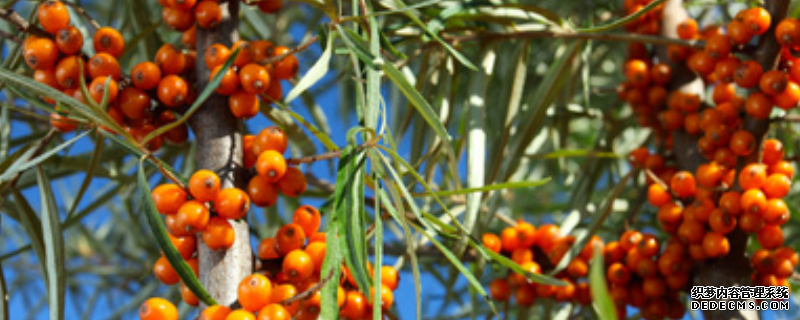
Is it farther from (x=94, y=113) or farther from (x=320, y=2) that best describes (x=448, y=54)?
(x=94, y=113)

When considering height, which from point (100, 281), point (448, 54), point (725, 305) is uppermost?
point (448, 54)

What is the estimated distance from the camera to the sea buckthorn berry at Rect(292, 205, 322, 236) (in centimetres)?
69

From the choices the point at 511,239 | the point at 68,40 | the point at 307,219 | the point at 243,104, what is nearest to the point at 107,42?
the point at 68,40

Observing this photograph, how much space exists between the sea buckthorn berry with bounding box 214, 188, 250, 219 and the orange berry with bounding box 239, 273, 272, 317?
0.06 meters

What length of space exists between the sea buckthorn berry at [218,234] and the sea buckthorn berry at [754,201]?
64cm

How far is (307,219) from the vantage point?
0.69 m

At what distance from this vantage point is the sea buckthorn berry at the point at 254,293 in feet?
2.01

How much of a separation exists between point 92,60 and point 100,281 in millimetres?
1077

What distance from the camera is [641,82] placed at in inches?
49.2

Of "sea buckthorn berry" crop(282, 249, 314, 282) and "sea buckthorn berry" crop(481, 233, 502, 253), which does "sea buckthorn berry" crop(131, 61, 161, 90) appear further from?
"sea buckthorn berry" crop(481, 233, 502, 253)

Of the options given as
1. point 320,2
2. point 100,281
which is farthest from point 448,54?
point 100,281

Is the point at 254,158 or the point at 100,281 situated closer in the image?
the point at 254,158

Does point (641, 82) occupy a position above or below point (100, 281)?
above

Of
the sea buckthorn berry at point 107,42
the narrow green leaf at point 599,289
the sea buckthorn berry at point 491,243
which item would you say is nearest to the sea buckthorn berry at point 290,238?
the sea buckthorn berry at point 107,42
